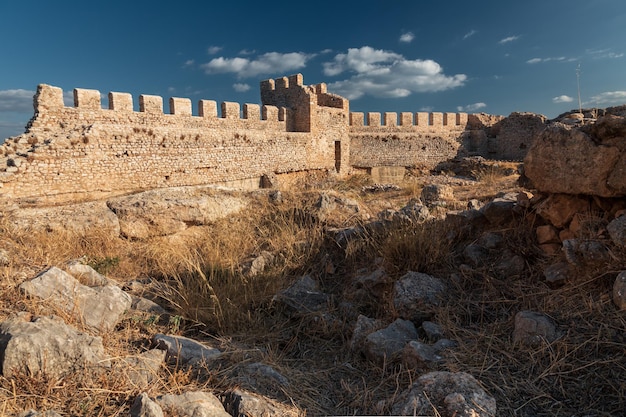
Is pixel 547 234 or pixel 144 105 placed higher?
pixel 144 105

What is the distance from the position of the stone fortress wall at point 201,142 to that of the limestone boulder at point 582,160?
8195 millimetres

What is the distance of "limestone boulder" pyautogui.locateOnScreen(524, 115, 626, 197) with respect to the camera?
2.85 metres

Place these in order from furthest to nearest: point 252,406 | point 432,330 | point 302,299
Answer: point 302,299, point 432,330, point 252,406

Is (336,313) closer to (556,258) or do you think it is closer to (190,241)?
(556,258)

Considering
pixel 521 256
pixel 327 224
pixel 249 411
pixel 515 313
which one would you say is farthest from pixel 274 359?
pixel 327 224

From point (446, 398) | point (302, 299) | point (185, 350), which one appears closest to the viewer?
point (446, 398)

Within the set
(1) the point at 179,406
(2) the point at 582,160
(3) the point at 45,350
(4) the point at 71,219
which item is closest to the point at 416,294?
(2) the point at 582,160

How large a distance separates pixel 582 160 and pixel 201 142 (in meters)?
11.7

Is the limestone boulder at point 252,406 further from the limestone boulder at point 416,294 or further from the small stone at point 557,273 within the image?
the small stone at point 557,273

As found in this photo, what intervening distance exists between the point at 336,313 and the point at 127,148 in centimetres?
947

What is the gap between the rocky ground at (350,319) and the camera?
75.0 inches

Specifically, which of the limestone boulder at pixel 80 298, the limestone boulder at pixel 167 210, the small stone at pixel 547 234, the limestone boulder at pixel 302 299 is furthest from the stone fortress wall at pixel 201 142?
the small stone at pixel 547 234

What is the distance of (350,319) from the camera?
10.7 ft

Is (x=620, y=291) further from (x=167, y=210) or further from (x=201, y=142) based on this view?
(x=201, y=142)
